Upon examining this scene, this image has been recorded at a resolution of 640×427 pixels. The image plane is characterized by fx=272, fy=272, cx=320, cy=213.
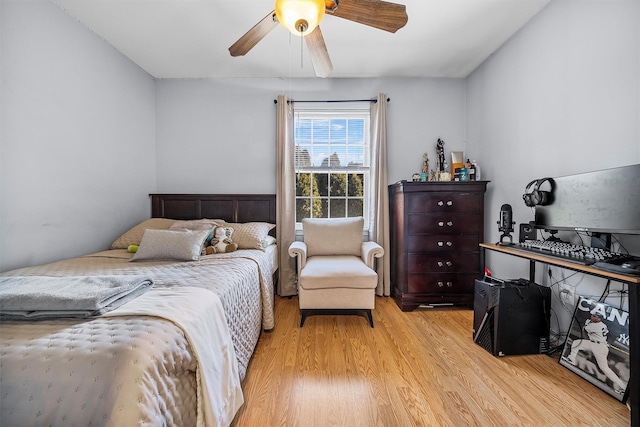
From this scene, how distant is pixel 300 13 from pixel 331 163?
2.17m

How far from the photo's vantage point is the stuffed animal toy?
8.29 feet

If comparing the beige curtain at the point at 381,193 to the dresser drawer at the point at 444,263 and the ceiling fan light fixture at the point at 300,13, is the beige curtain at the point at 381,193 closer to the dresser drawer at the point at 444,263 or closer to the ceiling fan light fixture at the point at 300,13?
the dresser drawer at the point at 444,263

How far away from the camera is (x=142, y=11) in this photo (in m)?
2.23

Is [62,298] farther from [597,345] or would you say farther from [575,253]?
[597,345]

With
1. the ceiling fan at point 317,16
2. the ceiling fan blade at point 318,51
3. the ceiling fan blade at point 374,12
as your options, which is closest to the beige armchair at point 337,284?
the ceiling fan blade at point 318,51

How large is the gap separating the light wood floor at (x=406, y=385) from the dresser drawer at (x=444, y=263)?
649 mm

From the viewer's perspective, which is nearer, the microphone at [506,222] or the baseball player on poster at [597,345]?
the baseball player on poster at [597,345]

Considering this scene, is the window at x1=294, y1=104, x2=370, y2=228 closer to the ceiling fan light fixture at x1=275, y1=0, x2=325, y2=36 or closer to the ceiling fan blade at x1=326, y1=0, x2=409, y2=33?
the ceiling fan blade at x1=326, y1=0, x2=409, y2=33

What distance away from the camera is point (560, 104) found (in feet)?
6.82

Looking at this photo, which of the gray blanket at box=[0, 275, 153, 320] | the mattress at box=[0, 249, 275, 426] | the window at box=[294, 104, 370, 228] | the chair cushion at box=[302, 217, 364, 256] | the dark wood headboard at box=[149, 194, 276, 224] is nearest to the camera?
the mattress at box=[0, 249, 275, 426]

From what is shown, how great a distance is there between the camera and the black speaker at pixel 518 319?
75.1 inches

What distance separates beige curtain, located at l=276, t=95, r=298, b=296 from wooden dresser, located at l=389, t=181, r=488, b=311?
4.20 feet

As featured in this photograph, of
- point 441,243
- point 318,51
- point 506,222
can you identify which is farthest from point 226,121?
point 506,222

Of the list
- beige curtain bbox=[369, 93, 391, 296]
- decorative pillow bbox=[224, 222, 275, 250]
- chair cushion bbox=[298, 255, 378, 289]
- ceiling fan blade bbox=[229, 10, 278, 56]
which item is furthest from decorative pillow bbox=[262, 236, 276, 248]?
ceiling fan blade bbox=[229, 10, 278, 56]
